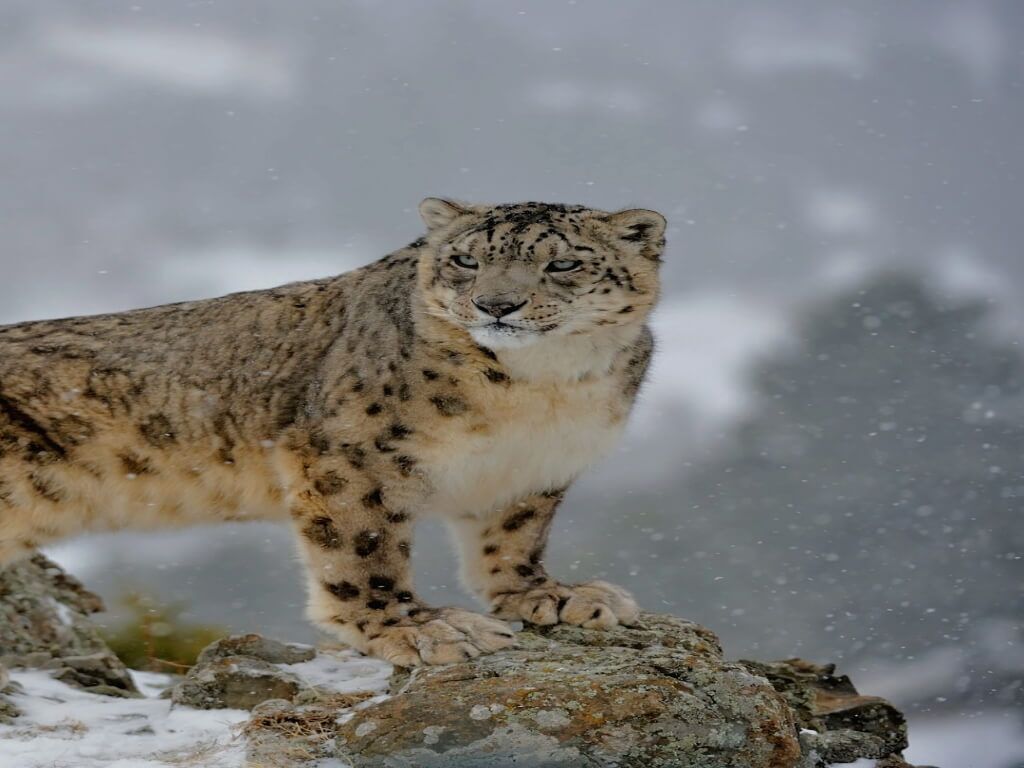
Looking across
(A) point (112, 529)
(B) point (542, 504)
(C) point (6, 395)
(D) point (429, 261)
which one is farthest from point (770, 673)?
(C) point (6, 395)

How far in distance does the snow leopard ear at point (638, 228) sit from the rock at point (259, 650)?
10.4ft

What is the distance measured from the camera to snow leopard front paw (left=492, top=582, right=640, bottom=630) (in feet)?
25.0

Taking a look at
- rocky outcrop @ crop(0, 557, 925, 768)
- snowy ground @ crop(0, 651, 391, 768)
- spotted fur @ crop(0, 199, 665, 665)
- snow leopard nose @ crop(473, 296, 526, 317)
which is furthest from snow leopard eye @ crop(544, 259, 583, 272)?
snowy ground @ crop(0, 651, 391, 768)

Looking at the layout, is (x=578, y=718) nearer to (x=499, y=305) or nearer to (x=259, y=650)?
(x=499, y=305)

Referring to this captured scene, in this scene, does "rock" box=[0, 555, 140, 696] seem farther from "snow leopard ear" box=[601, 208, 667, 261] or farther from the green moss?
"snow leopard ear" box=[601, 208, 667, 261]

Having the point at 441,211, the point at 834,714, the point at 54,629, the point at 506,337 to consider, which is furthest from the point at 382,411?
the point at 54,629

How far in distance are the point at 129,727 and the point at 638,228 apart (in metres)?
3.95

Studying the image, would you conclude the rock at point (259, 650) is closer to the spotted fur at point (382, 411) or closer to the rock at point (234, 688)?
the rock at point (234, 688)

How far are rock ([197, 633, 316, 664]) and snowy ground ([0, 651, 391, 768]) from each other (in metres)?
0.11

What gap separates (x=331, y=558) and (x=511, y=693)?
1566 millimetres

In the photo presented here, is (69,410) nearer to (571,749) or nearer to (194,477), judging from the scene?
(194,477)

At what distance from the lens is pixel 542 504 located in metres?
8.20

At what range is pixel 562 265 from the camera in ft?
23.9

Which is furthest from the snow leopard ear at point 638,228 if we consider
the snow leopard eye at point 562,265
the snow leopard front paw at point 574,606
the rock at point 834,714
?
the rock at point 834,714
